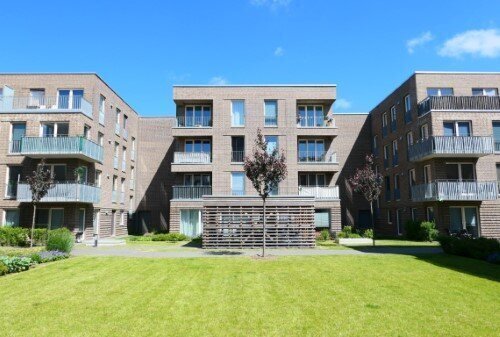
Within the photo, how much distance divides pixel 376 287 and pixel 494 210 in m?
20.9

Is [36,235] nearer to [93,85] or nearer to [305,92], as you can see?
[93,85]

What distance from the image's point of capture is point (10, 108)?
91.2 ft

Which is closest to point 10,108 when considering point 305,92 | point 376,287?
point 305,92

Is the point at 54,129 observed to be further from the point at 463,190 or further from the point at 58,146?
the point at 463,190

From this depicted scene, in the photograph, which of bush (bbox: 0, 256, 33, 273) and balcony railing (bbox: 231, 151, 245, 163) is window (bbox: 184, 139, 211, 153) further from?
bush (bbox: 0, 256, 33, 273)

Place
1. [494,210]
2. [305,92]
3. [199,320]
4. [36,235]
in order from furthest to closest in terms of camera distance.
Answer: [305,92] < [494,210] < [36,235] < [199,320]

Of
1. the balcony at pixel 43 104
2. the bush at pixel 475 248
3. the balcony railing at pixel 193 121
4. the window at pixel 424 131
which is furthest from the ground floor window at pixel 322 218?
the balcony at pixel 43 104

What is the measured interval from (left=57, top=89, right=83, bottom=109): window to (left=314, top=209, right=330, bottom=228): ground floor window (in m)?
20.9

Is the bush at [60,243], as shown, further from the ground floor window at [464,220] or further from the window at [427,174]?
the ground floor window at [464,220]

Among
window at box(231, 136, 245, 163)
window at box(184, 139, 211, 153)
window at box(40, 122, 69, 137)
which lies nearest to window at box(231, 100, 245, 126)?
window at box(231, 136, 245, 163)

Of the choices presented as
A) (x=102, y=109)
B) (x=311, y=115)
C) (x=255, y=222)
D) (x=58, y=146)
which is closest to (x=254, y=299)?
(x=255, y=222)

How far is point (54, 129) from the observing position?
88.9ft

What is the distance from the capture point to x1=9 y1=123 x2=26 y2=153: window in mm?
27422

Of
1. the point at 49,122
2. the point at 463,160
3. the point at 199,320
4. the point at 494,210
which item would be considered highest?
the point at 49,122
